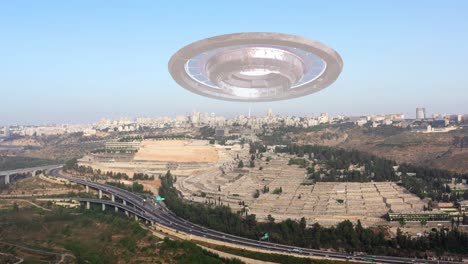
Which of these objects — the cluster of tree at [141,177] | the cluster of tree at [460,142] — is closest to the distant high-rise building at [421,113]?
the cluster of tree at [460,142]

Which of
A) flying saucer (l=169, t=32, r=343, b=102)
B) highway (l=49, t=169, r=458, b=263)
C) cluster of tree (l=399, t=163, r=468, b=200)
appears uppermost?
flying saucer (l=169, t=32, r=343, b=102)

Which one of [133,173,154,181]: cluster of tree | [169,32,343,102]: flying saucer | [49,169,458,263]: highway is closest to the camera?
[169,32,343,102]: flying saucer

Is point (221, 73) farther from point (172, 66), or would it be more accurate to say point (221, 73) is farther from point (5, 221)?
point (5, 221)

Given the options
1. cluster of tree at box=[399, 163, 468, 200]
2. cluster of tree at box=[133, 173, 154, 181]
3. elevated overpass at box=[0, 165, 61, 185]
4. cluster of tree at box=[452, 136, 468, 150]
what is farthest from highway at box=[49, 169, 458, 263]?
cluster of tree at box=[452, 136, 468, 150]

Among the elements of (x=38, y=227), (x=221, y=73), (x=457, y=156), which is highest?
(x=221, y=73)

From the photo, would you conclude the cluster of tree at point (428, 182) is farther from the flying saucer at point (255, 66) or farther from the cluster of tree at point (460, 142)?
the cluster of tree at point (460, 142)

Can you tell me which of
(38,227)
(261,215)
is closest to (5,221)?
(38,227)

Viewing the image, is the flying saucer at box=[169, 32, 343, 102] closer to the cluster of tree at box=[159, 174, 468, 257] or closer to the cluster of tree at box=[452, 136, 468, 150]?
the cluster of tree at box=[159, 174, 468, 257]
